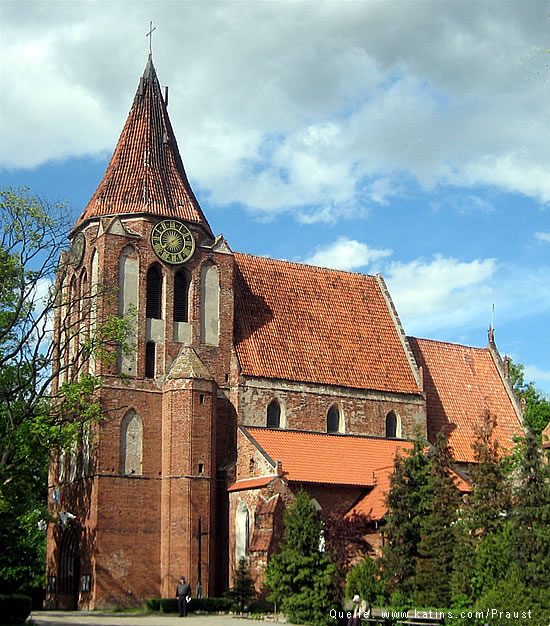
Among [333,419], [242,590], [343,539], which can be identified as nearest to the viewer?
[343,539]

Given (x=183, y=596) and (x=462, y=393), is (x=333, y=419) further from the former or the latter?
(x=183, y=596)

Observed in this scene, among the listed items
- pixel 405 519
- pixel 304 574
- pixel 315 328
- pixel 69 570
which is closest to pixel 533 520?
pixel 405 519

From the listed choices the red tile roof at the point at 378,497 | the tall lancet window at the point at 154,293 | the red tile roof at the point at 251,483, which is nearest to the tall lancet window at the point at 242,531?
the red tile roof at the point at 251,483

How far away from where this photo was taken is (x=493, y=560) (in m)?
31.5

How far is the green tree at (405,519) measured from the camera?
33.5m

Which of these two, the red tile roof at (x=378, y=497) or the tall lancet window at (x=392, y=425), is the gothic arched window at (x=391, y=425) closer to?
the tall lancet window at (x=392, y=425)

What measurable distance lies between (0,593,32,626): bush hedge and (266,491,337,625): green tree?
8.00 metres

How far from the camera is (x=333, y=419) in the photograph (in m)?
45.6

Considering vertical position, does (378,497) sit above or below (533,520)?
above

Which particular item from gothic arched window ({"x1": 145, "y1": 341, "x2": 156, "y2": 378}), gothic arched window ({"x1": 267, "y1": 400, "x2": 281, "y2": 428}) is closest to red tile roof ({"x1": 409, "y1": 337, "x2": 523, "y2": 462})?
gothic arched window ({"x1": 267, "y1": 400, "x2": 281, "y2": 428})

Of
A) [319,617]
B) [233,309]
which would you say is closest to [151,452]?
[233,309]

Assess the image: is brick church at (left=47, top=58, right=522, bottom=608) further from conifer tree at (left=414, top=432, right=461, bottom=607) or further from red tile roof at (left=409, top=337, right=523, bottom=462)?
conifer tree at (left=414, top=432, right=461, bottom=607)

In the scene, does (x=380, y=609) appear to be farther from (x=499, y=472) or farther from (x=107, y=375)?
(x=107, y=375)

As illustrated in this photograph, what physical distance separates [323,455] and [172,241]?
440 inches
